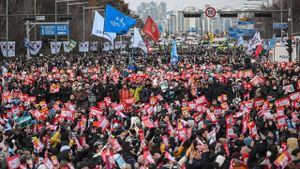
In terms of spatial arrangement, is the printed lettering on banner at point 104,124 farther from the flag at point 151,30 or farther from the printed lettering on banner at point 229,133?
the flag at point 151,30

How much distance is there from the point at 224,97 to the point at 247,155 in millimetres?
9539

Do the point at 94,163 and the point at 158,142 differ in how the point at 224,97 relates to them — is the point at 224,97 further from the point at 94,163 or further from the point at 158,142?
the point at 94,163

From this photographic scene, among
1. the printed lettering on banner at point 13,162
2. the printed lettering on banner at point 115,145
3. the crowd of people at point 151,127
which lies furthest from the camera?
the printed lettering on banner at point 115,145

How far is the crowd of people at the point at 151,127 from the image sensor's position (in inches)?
522

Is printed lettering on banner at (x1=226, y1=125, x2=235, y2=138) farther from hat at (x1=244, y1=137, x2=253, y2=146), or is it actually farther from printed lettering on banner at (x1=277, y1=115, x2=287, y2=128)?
printed lettering on banner at (x1=277, y1=115, x2=287, y2=128)

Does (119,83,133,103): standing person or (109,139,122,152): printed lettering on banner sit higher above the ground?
(119,83,133,103): standing person

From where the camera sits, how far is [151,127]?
56.4 feet

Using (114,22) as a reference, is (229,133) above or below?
below

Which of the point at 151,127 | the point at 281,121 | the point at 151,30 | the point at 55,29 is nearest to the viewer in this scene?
the point at 281,121

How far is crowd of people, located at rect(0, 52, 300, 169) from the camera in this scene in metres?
13.2

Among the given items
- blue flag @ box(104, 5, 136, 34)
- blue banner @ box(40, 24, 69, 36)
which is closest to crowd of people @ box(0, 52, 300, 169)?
blue flag @ box(104, 5, 136, 34)

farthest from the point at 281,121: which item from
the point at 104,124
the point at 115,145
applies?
the point at 115,145

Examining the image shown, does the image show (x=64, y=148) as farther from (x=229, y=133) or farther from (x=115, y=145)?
(x=229, y=133)

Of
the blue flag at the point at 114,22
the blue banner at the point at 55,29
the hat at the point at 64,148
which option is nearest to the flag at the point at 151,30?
the blue flag at the point at 114,22
